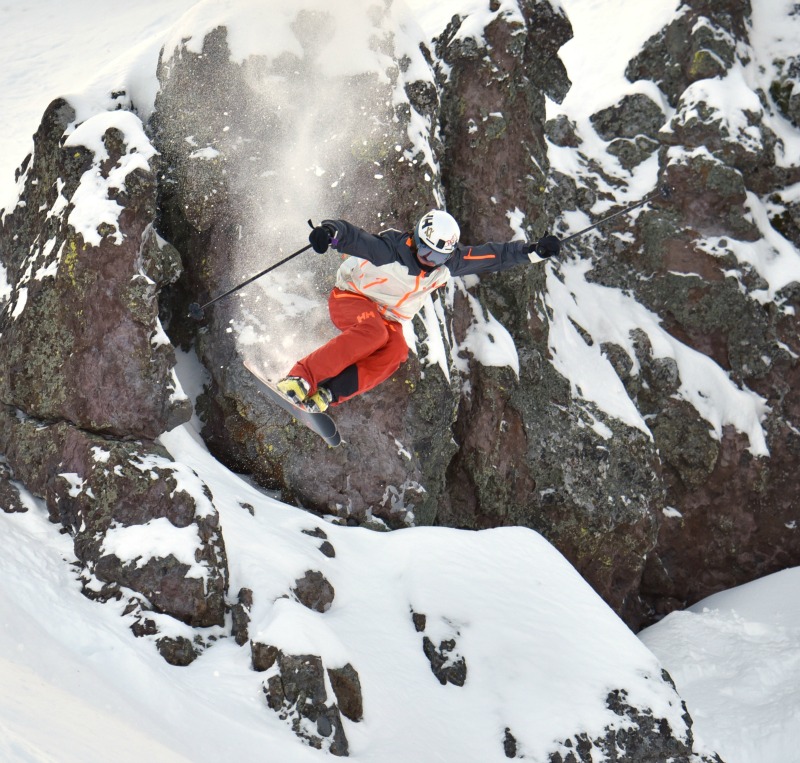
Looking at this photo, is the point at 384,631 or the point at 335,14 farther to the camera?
the point at 335,14

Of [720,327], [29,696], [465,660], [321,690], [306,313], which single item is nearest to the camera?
[29,696]

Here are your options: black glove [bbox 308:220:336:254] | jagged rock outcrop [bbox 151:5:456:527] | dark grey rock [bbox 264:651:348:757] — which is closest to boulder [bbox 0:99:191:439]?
jagged rock outcrop [bbox 151:5:456:527]

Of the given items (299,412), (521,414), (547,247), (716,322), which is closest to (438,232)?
(547,247)

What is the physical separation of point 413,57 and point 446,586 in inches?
317

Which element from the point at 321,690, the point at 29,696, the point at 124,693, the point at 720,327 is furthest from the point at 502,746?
the point at 720,327

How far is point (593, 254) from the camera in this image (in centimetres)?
1967

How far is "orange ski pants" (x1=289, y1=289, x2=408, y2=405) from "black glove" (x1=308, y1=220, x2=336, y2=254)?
3.67 ft

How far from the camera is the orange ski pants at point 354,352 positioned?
8391 mm

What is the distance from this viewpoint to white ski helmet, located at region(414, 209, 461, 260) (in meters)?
8.21

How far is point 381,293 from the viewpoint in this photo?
28.5ft

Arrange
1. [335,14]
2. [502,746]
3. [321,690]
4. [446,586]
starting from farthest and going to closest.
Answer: [335,14]
[446,586]
[502,746]
[321,690]

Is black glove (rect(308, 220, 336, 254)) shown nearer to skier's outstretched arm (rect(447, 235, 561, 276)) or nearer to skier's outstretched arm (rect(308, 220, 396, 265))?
skier's outstretched arm (rect(308, 220, 396, 265))

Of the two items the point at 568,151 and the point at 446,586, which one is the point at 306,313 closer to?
the point at 446,586

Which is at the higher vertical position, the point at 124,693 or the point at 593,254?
the point at 124,693
